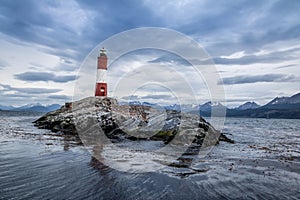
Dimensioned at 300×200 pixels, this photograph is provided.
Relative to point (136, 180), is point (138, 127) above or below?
above

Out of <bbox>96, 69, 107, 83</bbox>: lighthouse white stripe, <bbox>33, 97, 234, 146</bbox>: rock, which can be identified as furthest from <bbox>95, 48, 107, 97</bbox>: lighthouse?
<bbox>33, 97, 234, 146</bbox>: rock

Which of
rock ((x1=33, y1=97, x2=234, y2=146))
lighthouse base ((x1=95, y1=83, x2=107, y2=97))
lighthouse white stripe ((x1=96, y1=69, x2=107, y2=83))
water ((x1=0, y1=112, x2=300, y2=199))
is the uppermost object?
lighthouse white stripe ((x1=96, y1=69, x2=107, y2=83))

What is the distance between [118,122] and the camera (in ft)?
109

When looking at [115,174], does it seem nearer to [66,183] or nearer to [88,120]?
[66,183]

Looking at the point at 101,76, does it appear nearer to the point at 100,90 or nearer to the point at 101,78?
the point at 101,78

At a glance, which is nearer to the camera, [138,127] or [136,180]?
[136,180]

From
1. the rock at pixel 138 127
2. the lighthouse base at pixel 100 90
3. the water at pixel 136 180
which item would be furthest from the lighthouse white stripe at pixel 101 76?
the water at pixel 136 180

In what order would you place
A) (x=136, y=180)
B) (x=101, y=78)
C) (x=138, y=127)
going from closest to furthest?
(x=136, y=180) < (x=138, y=127) < (x=101, y=78)

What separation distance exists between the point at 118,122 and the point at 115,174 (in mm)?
21514

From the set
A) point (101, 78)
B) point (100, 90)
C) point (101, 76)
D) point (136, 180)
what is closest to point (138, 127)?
point (136, 180)

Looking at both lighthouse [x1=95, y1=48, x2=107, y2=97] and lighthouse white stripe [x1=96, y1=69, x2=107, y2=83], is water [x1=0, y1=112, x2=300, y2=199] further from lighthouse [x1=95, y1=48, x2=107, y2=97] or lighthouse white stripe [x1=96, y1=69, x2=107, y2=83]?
lighthouse white stripe [x1=96, y1=69, x2=107, y2=83]

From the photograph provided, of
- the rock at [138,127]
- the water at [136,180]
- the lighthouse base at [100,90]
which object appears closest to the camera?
the water at [136,180]

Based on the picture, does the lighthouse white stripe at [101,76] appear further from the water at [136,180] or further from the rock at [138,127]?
the water at [136,180]

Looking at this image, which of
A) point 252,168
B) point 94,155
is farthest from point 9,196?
point 252,168
